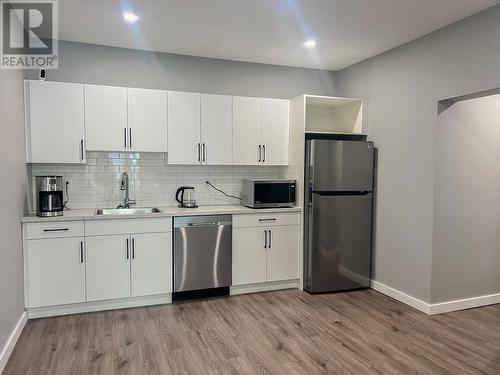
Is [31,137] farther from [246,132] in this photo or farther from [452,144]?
[452,144]

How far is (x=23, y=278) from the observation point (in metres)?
3.26

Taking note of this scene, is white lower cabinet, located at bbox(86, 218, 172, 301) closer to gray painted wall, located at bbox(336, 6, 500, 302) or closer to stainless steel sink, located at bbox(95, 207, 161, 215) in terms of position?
stainless steel sink, located at bbox(95, 207, 161, 215)

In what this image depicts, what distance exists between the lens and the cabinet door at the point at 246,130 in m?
4.26

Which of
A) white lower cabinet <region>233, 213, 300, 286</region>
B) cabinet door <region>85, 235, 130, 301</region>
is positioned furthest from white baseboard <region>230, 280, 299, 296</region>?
cabinet door <region>85, 235, 130, 301</region>

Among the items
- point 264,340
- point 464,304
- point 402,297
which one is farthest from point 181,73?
point 464,304

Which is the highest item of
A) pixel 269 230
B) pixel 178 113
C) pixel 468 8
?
pixel 468 8

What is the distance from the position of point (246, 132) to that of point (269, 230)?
3.82ft

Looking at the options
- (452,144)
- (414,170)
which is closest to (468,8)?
(452,144)

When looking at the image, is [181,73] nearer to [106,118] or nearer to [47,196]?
[106,118]

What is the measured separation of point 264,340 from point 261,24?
9.04 ft

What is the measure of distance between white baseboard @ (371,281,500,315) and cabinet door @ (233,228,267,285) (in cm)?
145

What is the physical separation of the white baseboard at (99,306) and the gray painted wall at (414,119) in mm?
2481

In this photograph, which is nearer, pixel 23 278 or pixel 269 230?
pixel 23 278

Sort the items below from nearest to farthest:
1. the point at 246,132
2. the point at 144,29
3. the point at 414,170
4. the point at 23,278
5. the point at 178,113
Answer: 1. the point at 23,278
2. the point at 144,29
3. the point at 414,170
4. the point at 178,113
5. the point at 246,132
